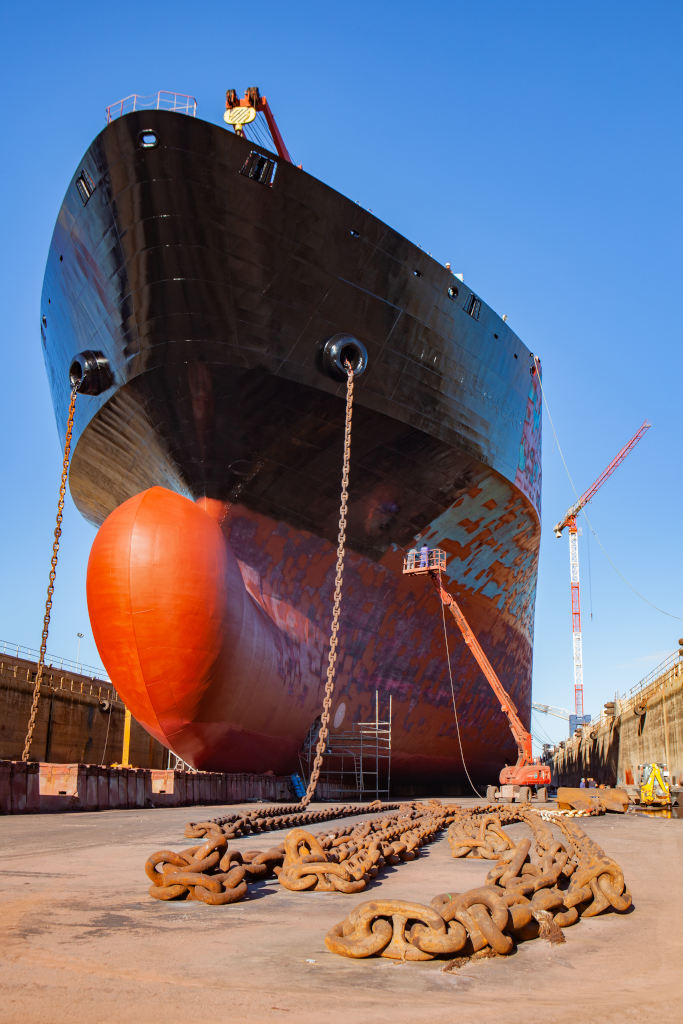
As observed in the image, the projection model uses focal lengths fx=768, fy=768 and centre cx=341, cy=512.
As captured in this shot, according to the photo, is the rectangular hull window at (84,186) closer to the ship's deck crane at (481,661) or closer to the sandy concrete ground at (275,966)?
the ship's deck crane at (481,661)

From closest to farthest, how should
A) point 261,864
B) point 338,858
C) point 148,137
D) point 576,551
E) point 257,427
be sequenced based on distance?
1. point 261,864
2. point 338,858
3. point 148,137
4. point 257,427
5. point 576,551

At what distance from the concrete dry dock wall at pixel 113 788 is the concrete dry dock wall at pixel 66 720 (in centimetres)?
933

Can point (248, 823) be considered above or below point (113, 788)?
above

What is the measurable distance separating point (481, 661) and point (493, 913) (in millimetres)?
12168

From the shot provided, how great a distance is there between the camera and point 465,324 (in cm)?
1221

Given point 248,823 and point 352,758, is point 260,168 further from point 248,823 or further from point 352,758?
point 352,758

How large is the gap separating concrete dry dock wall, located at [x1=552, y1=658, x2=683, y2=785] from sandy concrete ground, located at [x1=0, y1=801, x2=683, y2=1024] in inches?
601

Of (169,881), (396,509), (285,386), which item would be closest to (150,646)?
(285,386)

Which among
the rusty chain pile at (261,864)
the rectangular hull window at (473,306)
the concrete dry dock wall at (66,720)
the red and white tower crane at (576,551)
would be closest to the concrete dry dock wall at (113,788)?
the rusty chain pile at (261,864)

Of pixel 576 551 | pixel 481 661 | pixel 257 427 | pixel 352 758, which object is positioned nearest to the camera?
pixel 257 427

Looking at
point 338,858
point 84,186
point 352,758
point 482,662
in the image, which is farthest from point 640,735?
point 338,858

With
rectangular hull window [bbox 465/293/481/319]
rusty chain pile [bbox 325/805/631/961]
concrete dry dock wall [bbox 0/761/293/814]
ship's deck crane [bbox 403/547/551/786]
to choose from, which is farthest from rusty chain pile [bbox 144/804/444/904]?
rectangular hull window [bbox 465/293/481/319]

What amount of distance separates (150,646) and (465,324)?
272 inches

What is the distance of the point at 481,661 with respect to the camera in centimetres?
1409
